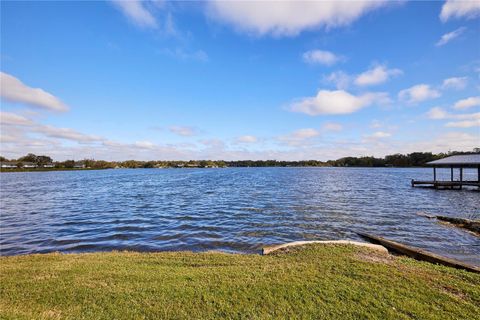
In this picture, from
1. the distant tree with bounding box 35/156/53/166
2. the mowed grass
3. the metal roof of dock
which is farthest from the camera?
the distant tree with bounding box 35/156/53/166

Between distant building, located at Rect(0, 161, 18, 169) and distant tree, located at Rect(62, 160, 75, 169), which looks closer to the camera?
distant building, located at Rect(0, 161, 18, 169)

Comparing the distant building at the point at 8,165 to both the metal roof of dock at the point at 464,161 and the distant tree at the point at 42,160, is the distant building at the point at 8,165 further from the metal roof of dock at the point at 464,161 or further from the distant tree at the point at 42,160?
the metal roof of dock at the point at 464,161

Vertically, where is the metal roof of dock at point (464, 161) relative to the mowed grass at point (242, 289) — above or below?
above

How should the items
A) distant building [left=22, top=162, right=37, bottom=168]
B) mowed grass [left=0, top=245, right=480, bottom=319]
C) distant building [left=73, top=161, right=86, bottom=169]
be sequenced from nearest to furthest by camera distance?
mowed grass [left=0, top=245, right=480, bottom=319], distant building [left=22, top=162, right=37, bottom=168], distant building [left=73, top=161, right=86, bottom=169]

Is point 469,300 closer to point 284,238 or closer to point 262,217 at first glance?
point 284,238

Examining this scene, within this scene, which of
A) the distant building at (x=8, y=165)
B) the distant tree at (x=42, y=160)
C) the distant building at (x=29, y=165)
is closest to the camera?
the distant building at (x=8, y=165)

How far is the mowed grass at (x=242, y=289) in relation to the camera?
4.72 meters

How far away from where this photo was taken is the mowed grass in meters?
4.72

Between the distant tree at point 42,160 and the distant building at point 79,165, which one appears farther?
the distant building at point 79,165

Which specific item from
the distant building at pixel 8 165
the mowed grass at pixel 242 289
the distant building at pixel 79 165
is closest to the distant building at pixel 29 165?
the distant building at pixel 8 165

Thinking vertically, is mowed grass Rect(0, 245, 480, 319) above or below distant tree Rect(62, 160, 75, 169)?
below

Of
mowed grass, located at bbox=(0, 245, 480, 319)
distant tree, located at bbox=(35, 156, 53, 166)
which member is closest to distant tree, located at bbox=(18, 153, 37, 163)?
distant tree, located at bbox=(35, 156, 53, 166)

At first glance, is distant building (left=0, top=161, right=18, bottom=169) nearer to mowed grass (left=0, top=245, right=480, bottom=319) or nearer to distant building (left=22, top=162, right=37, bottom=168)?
distant building (left=22, top=162, right=37, bottom=168)

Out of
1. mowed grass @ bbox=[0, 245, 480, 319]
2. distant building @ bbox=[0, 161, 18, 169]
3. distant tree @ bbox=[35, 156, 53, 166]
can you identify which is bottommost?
mowed grass @ bbox=[0, 245, 480, 319]
